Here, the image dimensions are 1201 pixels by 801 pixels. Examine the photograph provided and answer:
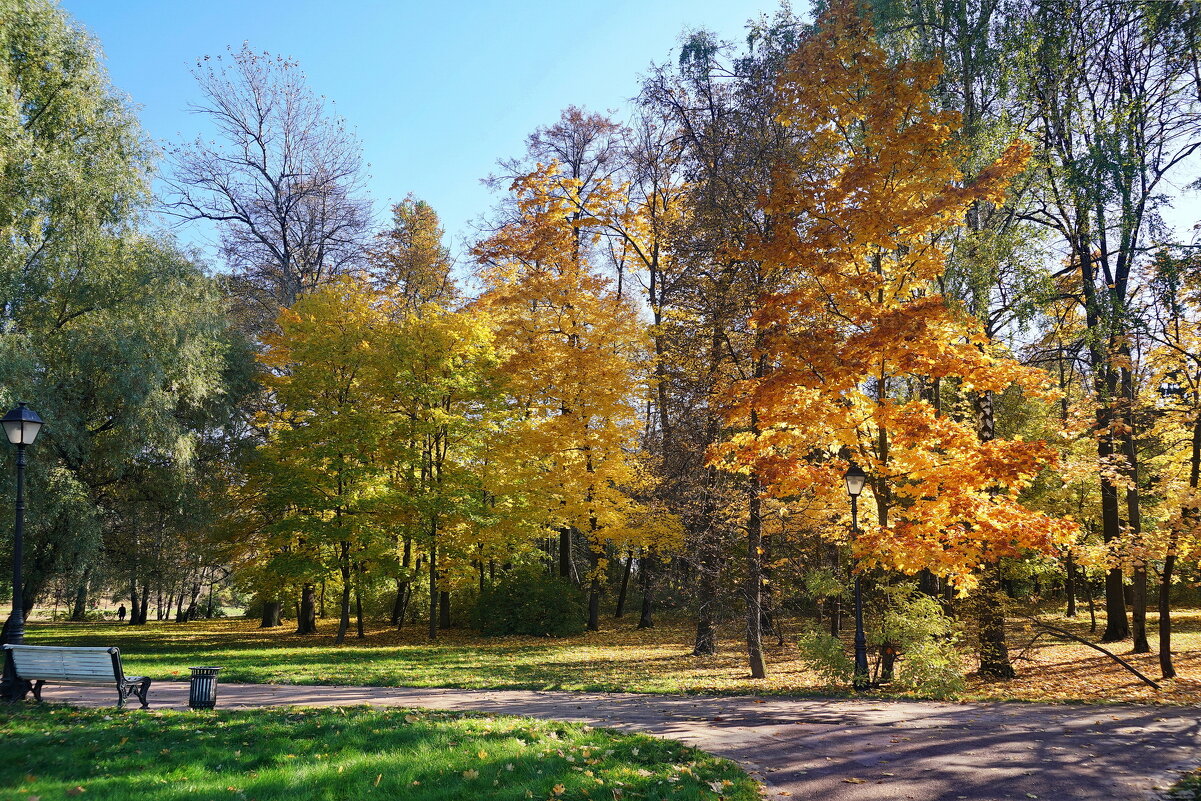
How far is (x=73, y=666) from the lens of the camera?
28.0 ft

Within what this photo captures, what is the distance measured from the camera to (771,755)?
275 inches

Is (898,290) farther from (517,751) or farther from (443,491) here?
(443,491)

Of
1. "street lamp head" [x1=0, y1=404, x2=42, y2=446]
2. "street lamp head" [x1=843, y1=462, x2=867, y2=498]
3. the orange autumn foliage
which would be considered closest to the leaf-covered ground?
the orange autumn foliage

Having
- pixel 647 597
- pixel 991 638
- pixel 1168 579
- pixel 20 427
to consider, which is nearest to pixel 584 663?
pixel 991 638

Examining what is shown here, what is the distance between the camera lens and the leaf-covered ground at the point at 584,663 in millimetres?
12484

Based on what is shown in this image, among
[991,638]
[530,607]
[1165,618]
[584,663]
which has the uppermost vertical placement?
[1165,618]

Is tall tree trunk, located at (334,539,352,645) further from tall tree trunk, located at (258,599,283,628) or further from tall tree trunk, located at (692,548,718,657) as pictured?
tall tree trunk, located at (692,548,718,657)

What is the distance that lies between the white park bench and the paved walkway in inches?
32.8

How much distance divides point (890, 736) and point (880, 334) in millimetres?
5222

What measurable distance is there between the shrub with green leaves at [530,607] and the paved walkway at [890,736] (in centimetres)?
1054

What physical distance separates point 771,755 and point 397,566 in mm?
15015

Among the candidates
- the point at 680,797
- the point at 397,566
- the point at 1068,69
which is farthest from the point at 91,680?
the point at 1068,69

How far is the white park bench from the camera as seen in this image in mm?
8453

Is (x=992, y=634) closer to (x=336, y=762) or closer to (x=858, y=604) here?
(x=858, y=604)
